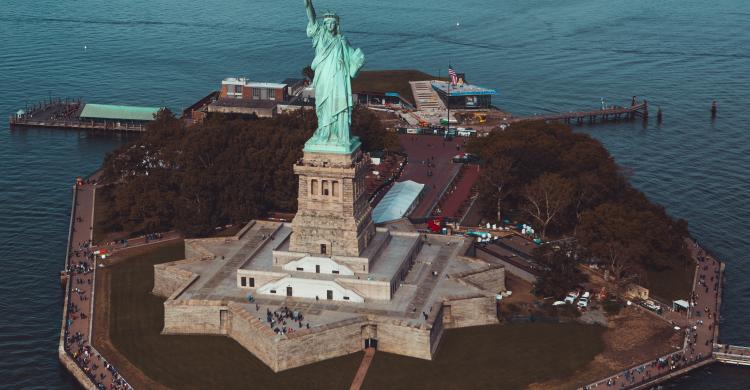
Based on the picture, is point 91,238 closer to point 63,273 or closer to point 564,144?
point 63,273

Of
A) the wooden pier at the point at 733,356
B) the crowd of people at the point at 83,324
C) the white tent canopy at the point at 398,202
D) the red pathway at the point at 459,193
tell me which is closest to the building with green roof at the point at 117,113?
the white tent canopy at the point at 398,202

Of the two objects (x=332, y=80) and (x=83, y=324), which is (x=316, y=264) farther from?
(x=83, y=324)

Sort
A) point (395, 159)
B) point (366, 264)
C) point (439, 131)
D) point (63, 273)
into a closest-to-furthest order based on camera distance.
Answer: point (366, 264) → point (63, 273) → point (395, 159) → point (439, 131)

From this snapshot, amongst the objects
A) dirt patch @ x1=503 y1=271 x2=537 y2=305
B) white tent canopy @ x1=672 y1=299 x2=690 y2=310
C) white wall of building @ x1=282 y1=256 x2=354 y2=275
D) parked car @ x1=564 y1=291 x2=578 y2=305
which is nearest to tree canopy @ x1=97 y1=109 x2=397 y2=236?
white wall of building @ x1=282 y1=256 x2=354 y2=275

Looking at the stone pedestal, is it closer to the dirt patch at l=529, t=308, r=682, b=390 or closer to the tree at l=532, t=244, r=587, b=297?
the tree at l=532, t=244, r=587, b=297

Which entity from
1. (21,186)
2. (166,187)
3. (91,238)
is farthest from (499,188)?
(21,186)

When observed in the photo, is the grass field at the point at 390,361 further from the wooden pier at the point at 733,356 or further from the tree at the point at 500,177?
the tree at the point at 500,177
